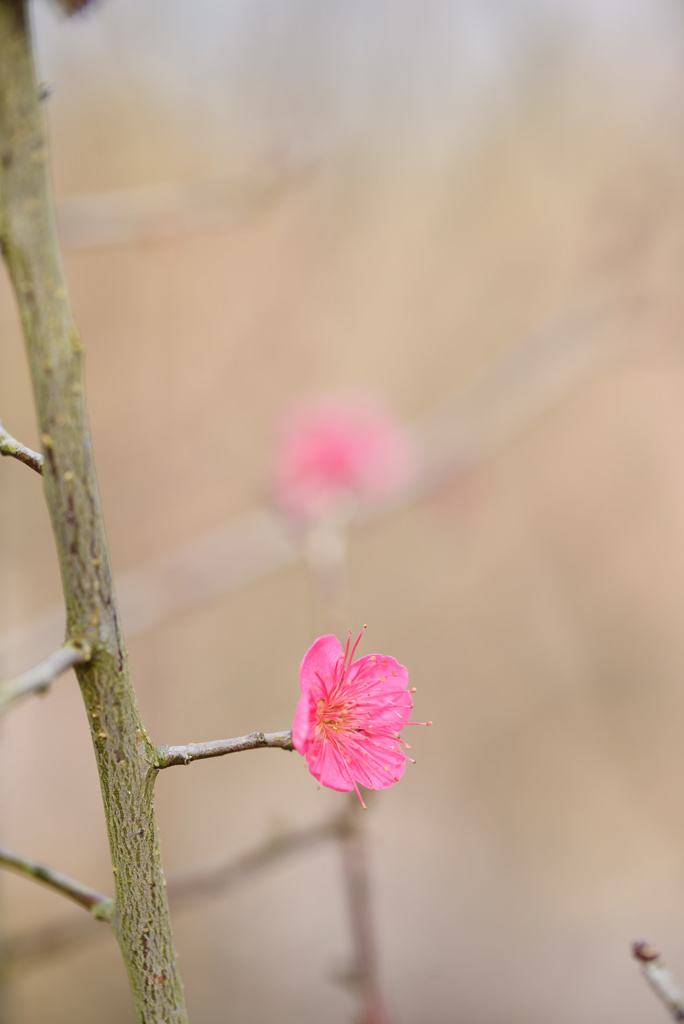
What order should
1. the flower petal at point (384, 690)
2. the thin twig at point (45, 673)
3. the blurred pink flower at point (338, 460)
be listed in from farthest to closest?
the blurred pink flower at point (338, 460), the flower petal at point (384, 690), the thin twig at point (45, 673)

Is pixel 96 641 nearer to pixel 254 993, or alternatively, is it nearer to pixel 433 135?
pixel 254 993

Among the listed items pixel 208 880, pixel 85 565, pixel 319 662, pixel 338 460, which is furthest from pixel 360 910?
pixel 338 460

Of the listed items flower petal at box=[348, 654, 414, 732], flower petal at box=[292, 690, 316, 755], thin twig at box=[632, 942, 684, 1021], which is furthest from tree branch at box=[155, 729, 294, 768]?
thin twig at box=[632, 942, 684, 1021]

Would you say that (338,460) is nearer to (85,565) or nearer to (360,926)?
(360,926)

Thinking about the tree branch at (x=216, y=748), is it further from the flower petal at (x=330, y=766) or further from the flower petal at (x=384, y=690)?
the flower petal at (x=384, y=690)

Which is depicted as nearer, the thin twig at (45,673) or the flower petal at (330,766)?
the thin twig at (45,673)

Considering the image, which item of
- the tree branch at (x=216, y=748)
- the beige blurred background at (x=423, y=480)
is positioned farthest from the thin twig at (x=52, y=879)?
the beige blurred background at (x=423, y=480)

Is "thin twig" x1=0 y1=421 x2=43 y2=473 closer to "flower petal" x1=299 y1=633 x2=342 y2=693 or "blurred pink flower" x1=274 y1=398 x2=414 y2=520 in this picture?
"flower petal" x1=299 y1=633 x2=342 y2=693

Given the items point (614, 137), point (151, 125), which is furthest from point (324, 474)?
point (614, 137)
